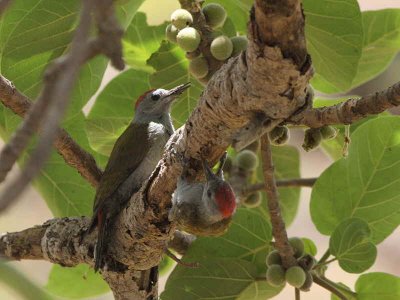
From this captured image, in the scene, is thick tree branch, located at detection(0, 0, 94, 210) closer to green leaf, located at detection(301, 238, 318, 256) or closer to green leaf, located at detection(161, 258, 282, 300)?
green leaf, located at detection(161, 258, 282, 300)

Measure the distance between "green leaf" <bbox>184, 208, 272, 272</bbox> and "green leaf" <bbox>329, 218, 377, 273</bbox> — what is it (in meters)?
0.22

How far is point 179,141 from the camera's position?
56.7 inches

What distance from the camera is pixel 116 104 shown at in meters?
2.45

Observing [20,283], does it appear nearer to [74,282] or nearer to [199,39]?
[199,39]

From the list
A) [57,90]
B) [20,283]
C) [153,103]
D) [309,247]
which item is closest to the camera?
[57,90]

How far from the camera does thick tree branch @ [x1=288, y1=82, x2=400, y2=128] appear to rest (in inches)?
48.2

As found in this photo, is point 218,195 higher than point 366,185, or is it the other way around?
point 218,195

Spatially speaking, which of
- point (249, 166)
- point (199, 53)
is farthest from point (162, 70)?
point (249, 166)

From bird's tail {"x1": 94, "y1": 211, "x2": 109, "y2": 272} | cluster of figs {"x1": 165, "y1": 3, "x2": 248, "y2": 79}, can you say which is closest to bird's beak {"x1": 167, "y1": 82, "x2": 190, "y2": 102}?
cluster of figs {"x1": 165, "y1": 3, "x2": 248, "y2": 79}

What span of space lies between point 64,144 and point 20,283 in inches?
47.4

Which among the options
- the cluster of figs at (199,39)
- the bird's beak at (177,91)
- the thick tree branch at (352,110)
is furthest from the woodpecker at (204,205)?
the bird's beak at (177,91)

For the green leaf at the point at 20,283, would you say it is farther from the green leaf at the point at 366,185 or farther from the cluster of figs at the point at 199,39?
the green leaf at the point at 366,185

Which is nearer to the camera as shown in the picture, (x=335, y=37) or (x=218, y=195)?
(x=218, y=195)

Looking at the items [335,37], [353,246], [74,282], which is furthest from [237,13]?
[74,282]
